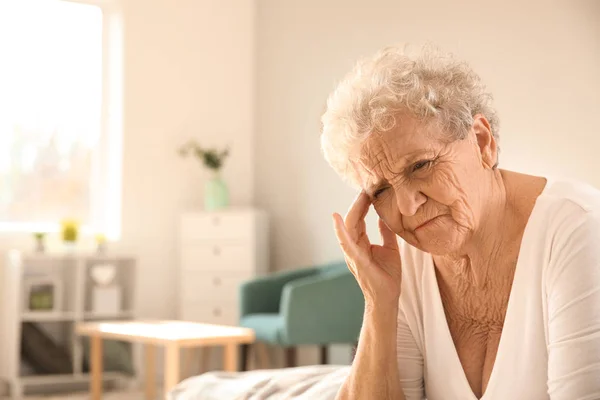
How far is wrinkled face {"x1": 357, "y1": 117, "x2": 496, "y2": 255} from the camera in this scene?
1385 millimetres

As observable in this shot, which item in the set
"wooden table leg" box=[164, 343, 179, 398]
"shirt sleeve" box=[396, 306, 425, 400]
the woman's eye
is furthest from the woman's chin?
"wooden table leg" box=[164, 343, 179, 398]

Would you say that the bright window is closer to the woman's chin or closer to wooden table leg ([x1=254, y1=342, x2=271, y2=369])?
wooden table leg ([x1=254, y1=342, x2=271, y2=369])

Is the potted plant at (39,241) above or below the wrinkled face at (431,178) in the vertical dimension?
below

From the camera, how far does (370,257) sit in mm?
1607

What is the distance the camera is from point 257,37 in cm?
677

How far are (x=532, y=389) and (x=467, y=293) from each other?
0.22 meters

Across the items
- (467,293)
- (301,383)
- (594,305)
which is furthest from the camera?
(301,383)

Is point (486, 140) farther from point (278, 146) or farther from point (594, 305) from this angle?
point (278, 146)

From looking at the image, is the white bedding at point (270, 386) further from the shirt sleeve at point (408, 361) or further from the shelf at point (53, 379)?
the shelf at point (53, 379)

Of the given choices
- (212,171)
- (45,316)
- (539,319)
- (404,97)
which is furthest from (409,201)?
(212,171)

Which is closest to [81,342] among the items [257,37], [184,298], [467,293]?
[184,298]

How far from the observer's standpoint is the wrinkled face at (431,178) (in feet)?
4.54

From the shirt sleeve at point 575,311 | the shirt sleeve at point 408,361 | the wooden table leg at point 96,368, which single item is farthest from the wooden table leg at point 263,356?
the shirt sleeve at point 575,311

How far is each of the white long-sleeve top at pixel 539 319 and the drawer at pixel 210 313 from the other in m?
4.41
